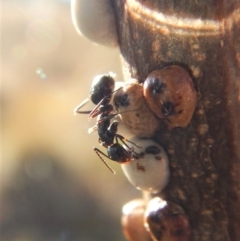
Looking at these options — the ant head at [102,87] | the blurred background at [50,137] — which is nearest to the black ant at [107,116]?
the ant head at [102,87]

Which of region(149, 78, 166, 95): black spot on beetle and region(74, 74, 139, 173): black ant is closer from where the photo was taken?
region(149, 78, 166, 95): black spot on beetle

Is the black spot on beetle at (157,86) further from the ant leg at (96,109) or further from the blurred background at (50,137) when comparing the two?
the blurred background at (50,137)

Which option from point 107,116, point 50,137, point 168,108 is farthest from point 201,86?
point 50,137

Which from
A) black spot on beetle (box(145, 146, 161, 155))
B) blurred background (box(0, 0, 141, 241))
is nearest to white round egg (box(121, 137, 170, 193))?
black spot on beetle (box(145, 146, 161, 155))

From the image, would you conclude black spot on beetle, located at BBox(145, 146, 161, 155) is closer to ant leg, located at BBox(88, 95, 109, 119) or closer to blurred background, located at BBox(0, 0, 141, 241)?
ant leg, located at BBox(88, 95, 109, 119)

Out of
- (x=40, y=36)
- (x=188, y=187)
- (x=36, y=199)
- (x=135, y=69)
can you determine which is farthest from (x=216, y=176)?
(x=40, y=36)

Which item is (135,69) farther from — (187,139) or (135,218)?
(135,218)
